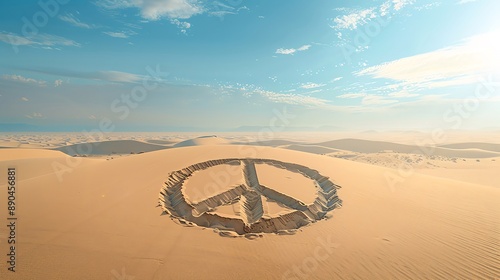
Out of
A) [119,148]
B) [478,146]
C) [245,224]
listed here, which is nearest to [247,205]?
[245,224]

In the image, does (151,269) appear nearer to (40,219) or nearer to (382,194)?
(40,219)

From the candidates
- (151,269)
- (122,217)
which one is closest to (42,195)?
(122,217)

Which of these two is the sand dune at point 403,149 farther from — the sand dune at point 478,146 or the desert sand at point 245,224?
the desert sand at point 245,224

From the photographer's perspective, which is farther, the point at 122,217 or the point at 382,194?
the point at 382,194

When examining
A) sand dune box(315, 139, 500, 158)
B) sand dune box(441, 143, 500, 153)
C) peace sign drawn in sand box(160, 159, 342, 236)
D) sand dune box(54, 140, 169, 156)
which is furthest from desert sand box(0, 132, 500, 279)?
sand dune box(441, 143, 500, 153)

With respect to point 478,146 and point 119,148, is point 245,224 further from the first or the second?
point 478,146
